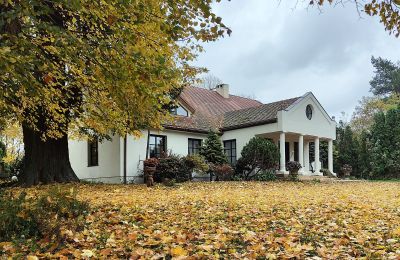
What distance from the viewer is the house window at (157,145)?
18.8 meters

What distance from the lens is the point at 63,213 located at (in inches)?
207

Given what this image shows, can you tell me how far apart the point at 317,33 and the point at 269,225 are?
3.35 metres

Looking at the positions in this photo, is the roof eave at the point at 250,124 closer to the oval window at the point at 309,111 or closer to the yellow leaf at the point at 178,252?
the oval window at the point at 309,111

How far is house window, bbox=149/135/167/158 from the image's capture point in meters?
18.8

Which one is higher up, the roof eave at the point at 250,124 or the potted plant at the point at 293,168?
the roof eave at the point at 250,124

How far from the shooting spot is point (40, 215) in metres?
4.77

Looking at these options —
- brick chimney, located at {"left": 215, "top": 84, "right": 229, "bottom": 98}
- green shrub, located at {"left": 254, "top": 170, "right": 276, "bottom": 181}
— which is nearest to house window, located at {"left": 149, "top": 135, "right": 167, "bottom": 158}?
green shrub, located at {"left": 254, "top": 170, "right": 276, "bottom": 181}

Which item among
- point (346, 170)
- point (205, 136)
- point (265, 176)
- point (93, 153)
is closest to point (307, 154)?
point (346, 170)

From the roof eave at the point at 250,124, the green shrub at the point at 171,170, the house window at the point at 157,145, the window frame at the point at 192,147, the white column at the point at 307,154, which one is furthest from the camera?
the white column at the point at 307,154

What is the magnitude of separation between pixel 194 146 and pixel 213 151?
1810mm

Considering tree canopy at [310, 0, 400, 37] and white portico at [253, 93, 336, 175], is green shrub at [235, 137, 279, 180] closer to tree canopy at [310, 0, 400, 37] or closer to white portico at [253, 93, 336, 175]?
white portico at [253, 93, 336, 175]

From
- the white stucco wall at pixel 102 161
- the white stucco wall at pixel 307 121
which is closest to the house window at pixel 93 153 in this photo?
the white stucco wall at pixel 102 161

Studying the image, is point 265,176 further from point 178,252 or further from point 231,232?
point 178,252

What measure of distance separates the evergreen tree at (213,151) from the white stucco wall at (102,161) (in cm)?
416
